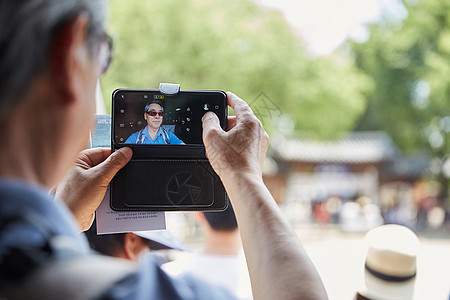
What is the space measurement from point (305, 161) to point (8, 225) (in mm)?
17295

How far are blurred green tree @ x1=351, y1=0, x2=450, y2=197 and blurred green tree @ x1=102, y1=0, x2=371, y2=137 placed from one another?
3.21 metres

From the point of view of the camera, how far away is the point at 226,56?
7.27 metres

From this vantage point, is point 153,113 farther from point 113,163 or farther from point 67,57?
point 67,57

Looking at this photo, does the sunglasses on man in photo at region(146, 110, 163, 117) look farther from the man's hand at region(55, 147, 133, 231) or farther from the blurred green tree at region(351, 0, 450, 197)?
the blurred green tree at region(351, 0, 450, 197)

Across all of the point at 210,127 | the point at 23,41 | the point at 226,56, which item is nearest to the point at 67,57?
the point at 23,41

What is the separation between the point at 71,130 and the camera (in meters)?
0.53

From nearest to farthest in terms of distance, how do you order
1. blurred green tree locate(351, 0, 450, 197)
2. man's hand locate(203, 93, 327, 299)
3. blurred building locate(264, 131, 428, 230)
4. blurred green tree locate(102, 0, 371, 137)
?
1. man's hand locate(203, 93, 327, 299)
2. blurred green tree locate(102, 0, 371, 137)
3. blurred green tree locate(351, 0, 450, 197)
4. blurred building locate(264, 131, 428, 230)

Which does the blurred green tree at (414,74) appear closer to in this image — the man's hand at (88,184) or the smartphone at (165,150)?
the smartphone at (165,150)

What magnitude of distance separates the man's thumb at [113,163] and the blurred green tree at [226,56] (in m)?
5.54

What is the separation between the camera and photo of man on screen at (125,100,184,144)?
904 millimetres

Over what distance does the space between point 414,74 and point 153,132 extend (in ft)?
40.0

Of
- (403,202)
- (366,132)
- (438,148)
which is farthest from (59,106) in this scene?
(366,132)

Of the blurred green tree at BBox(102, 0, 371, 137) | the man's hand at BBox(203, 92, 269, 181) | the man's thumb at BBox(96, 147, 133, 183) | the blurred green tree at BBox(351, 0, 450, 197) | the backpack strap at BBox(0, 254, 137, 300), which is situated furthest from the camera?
the blurred green tree at BBox(351, 0, 450, 197)

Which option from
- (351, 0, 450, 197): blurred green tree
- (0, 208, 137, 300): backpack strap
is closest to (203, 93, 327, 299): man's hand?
(0, 208, 137, 300): backpack strap
